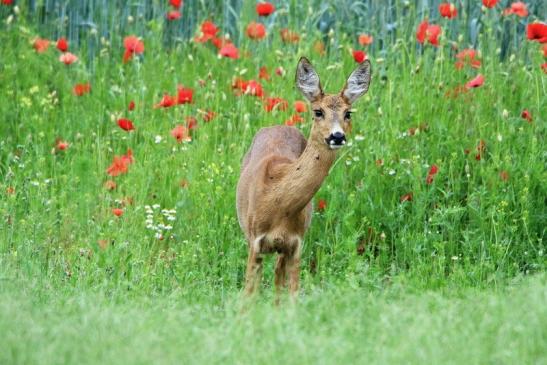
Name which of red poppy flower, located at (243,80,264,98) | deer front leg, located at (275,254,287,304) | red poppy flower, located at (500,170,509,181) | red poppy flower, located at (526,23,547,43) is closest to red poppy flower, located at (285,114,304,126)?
red poppy flower, located at (243,80,264,98)

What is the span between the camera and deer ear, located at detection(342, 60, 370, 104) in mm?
7320

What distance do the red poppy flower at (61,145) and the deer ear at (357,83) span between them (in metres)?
2.69

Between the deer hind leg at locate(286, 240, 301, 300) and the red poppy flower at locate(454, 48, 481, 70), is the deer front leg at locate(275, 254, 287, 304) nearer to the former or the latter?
the deer hind leg at locate(286, 240, 301, 300)

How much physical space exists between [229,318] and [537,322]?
156 cm

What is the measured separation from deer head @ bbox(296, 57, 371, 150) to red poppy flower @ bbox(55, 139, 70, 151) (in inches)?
97.3

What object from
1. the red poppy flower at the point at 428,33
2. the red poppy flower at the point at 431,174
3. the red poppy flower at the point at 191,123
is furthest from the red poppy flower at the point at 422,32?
the red poppy flower at the point at 191,123

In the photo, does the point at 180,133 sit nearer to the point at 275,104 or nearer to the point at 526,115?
the point at 275,104

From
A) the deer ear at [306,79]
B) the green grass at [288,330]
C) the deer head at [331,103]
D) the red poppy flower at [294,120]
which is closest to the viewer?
the green grass at [288,330]

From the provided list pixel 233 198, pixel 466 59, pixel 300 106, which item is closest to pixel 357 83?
pixel 300 106

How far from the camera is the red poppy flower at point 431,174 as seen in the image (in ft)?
28.6

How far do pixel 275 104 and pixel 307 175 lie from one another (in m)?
2.09

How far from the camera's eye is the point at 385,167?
8922 millimetres

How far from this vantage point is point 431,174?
8.73 metres

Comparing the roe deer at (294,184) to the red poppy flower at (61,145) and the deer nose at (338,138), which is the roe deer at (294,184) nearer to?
the deer nose at (338,138)
